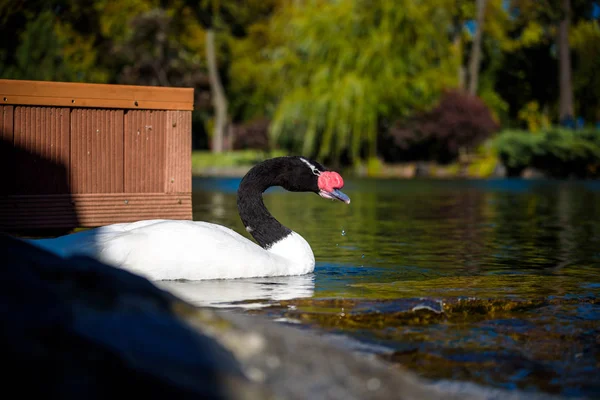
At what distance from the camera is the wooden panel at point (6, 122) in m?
8.97

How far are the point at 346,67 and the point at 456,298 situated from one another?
33844mm

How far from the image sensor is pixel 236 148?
70.1 metres

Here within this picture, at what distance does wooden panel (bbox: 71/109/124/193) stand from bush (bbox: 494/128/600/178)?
3845 cm

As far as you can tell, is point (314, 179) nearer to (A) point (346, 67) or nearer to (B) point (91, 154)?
(B) point (91, 154)

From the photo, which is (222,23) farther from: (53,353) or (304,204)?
(53,353)

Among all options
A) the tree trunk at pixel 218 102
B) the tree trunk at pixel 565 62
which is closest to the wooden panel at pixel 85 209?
the tree trunk at pixel 565 62

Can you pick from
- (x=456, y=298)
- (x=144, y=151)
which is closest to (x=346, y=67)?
(x=144, y=151)

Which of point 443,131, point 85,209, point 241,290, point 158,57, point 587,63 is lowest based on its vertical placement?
point 241,290

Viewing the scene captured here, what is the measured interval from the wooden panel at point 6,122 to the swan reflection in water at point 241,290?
2.75 metres

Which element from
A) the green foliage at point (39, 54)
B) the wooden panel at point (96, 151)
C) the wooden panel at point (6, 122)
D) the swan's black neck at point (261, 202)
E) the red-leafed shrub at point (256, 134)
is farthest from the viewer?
the red-leafed shrub at point (256, 134)

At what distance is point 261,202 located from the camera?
28.2ft

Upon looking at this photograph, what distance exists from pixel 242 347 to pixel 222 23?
59677mm

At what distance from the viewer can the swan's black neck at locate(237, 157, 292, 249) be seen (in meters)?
8.34

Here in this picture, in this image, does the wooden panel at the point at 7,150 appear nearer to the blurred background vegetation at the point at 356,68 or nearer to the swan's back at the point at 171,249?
the swan's back at the point at 171,249
